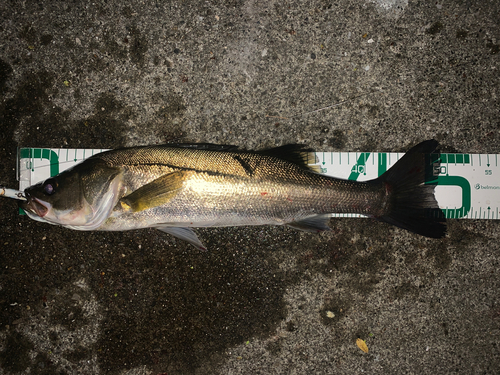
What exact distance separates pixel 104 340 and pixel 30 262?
107cm

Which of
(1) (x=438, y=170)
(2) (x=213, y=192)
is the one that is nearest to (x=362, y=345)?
(1) (x=438, y=170)

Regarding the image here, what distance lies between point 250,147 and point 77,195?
1.58 meters

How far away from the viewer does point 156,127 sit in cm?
310

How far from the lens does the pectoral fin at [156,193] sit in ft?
8.13

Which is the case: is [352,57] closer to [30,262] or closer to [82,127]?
→ [82,127]

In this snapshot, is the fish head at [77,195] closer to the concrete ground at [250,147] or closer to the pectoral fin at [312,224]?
the concrete ground at [250,147]

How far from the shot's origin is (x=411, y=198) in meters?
2.71

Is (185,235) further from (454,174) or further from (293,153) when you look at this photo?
(454,174)

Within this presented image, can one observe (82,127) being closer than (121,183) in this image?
No

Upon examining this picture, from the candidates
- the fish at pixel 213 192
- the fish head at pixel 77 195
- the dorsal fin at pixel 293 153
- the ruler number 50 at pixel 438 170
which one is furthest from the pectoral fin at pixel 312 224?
the fish head at pixel 77 195

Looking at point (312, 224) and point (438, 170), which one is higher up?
point (438, 170)

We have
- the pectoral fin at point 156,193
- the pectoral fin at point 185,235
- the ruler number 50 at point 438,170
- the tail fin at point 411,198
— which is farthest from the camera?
the ruler number 50 at point 438,170

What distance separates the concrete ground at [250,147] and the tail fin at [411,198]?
466 mm

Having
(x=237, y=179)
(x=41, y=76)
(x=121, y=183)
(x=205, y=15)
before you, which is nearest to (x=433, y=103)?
(x=237, y=179)
